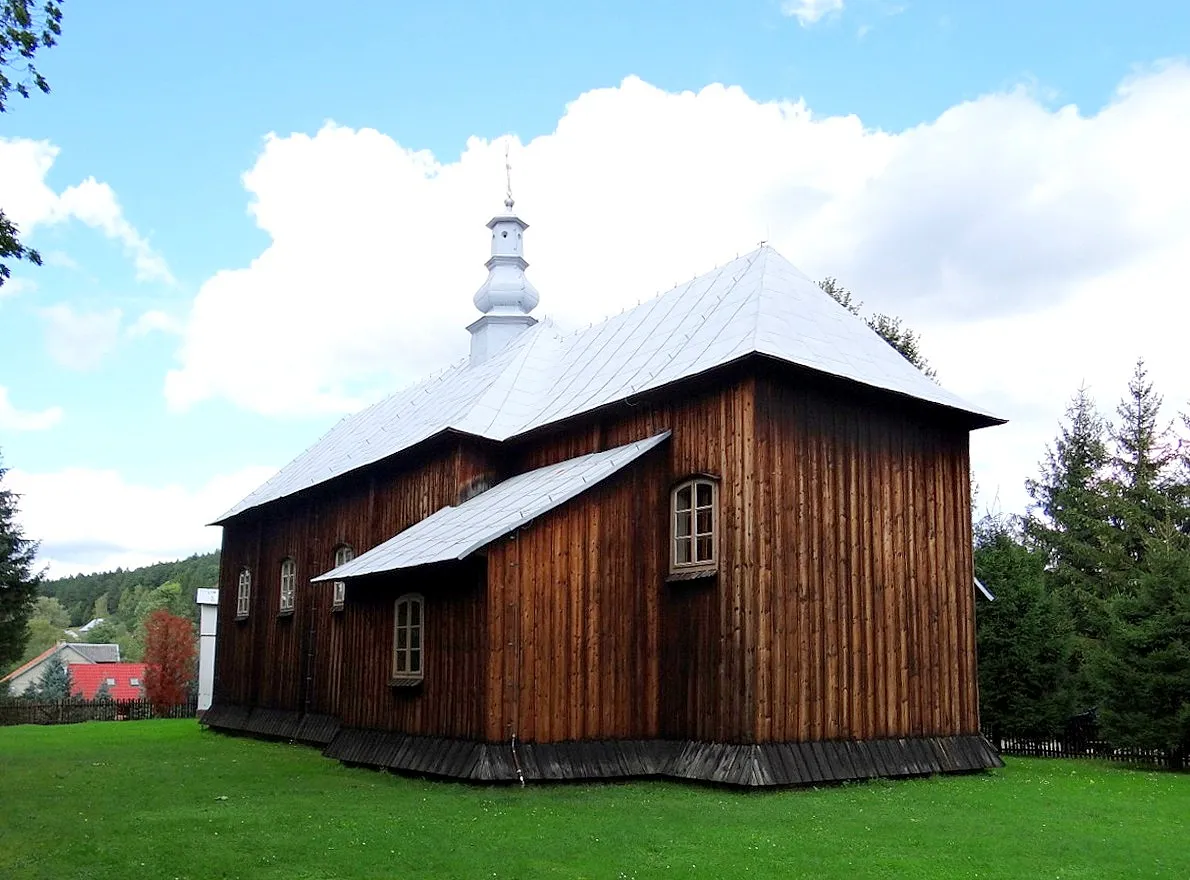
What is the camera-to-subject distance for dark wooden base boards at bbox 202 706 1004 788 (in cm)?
1423

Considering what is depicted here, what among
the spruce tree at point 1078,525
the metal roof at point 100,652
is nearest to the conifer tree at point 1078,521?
the spruce tree at point 1078,525

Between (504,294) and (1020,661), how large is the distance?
14.2 m

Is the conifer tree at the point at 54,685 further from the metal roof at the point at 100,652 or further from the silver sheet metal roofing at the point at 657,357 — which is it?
the metal roof at the point at 100,652

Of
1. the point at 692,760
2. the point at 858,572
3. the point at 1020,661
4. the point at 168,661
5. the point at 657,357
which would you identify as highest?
the point at 657,357

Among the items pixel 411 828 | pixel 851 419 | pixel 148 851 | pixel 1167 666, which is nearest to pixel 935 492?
pixel 851 419

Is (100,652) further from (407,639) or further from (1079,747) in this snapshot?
(1079,747)

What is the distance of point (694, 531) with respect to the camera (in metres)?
15.7

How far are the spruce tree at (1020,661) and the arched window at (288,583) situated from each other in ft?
47.0

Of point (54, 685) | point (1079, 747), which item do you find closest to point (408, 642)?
point (1079, 747)

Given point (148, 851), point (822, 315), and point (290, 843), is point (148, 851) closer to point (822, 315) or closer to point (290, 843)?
point (290, 843)

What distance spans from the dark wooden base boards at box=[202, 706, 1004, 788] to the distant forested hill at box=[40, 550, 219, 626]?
102 m

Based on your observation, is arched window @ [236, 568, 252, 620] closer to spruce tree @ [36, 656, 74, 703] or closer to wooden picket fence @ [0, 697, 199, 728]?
wooden picket fence @ [0, 697, 199, 728]

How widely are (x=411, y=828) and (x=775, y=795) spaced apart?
14.7 ft

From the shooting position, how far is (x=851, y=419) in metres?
16.0
